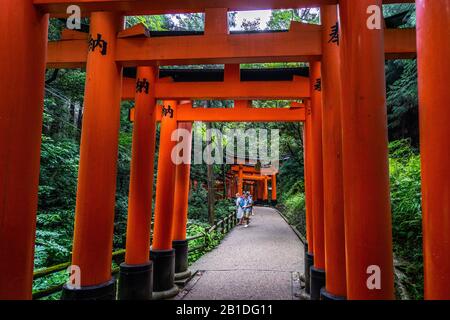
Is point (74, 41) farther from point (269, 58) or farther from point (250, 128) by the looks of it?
point (250, 128)

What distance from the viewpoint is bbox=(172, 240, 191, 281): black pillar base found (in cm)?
779

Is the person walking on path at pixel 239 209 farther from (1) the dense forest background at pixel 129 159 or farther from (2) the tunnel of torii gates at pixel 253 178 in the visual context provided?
(2) the tunnel of torii gates at pixel 253 178

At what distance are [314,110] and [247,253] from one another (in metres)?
6.01

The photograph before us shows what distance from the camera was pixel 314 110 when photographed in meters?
5.65

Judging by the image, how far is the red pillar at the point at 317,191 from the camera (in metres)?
4.90

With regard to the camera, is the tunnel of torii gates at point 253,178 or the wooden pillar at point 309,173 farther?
the tunnel of torii gates at point 253,178

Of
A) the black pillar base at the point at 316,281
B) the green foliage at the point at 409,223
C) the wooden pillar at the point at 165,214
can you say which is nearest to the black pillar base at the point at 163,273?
the wooden pillar at the point at 165,214

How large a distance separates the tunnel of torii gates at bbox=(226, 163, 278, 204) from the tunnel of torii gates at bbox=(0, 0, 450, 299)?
1747cm

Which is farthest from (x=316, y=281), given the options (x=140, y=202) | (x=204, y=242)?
(x=204, y=242)
